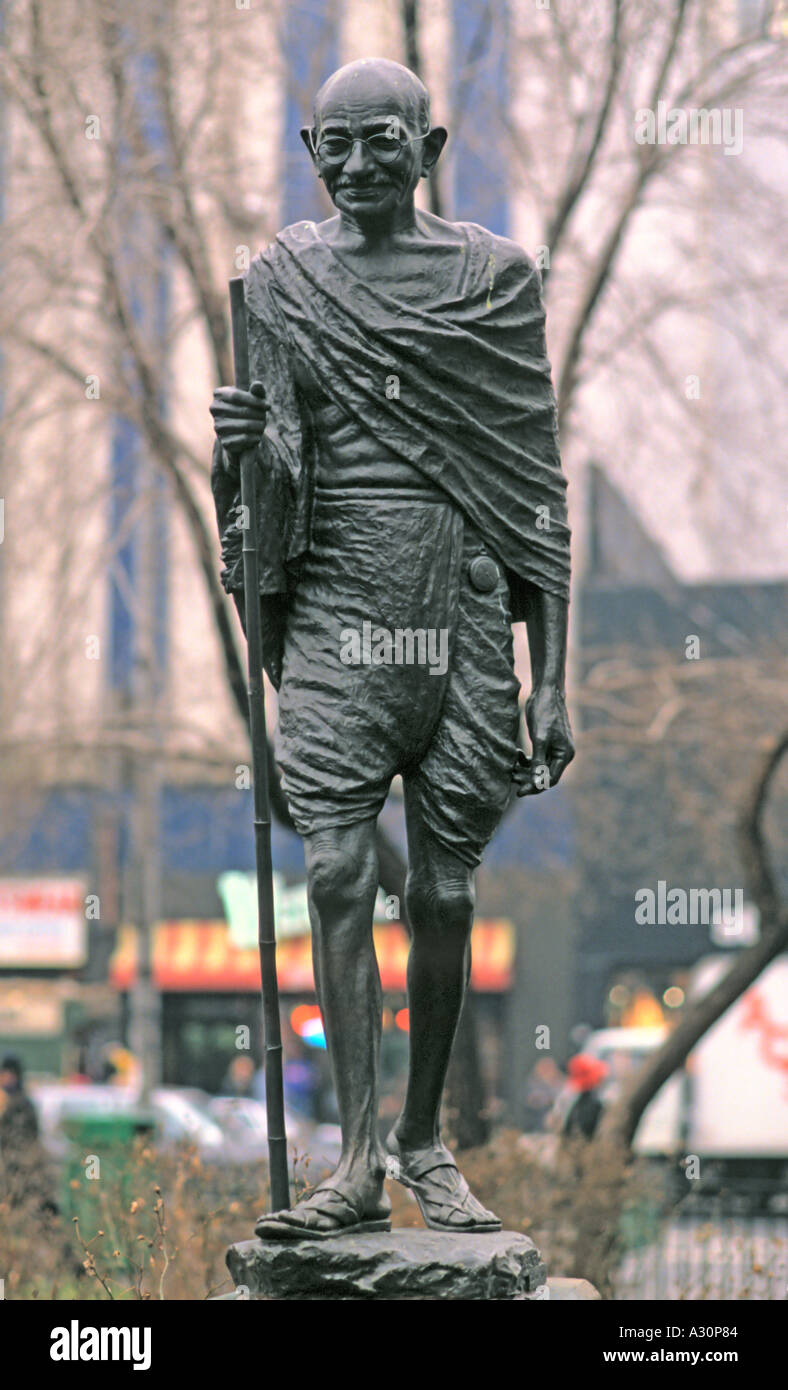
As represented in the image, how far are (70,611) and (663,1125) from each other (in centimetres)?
1170

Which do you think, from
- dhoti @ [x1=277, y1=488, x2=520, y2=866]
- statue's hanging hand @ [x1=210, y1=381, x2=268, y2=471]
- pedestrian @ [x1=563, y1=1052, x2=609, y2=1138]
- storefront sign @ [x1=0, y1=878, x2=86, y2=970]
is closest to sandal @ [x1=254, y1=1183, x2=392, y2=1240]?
dhoti @ [x1=277, y1=488, x2=520, y2=866]

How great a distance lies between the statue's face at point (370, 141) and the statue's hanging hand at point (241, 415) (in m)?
0.53

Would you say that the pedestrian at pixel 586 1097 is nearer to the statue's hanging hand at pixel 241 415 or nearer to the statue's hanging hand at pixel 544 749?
the statue's hanging hand at pixel 544 749

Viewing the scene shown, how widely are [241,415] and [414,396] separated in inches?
16.7

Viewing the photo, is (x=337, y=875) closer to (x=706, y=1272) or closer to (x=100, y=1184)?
(x=100, y=1184)

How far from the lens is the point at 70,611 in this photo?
1194 cm

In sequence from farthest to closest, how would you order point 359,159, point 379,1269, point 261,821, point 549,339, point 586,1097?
point 586,1097
point 549,339
point 359,159
point 261,821
point 379,1269

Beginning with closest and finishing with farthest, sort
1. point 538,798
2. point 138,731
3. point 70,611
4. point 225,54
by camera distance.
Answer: point 225,54 → point 70,611 → point 138,731 → point 538,798

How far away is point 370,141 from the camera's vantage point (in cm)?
495

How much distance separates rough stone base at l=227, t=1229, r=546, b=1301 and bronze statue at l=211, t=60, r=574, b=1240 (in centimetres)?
23

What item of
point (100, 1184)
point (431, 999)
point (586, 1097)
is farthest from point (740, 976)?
point (431, 999)

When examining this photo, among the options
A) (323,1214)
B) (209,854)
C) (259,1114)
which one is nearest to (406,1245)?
(323,1214)

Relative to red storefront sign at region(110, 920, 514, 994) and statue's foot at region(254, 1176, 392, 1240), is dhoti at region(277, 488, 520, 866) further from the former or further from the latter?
red storefront sign at region(110, 920, 514, 994)

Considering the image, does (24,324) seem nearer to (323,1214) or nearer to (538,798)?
(323,1214)
